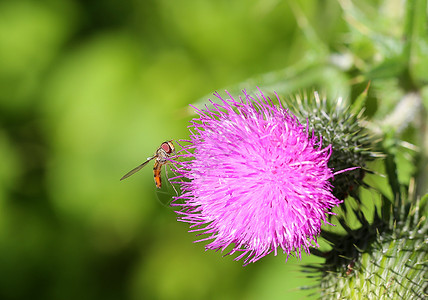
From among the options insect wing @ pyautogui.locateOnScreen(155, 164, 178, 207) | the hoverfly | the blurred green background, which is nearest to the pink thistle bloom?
insect wing @ pyautogui.locateOnScreen(155, 164, 178, 207)

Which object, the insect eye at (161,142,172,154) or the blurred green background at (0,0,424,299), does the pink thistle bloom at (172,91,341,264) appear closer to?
the insect eye at (161,142,172,154)

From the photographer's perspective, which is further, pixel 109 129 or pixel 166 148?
pixel 109 129

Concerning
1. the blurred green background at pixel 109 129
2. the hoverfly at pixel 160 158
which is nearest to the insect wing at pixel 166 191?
the hoverfly at pixel 160 158

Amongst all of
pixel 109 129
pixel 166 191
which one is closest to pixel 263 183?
pixel 166 191

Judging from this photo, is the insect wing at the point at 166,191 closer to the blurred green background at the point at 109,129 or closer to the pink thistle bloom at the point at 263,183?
the pink thistle bloom at the point at 263,183

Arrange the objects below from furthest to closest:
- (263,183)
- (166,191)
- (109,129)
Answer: (109,129) < (166,191) < (263,183)

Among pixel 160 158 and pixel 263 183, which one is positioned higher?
pixel 160 158

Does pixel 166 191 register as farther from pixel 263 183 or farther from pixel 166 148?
Answer: pixel 263 183

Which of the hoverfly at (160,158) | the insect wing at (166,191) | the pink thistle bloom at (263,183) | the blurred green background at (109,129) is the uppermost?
the blurred green background at (109,129)
